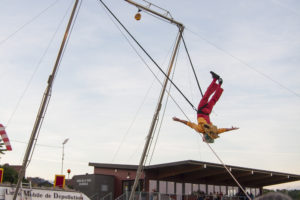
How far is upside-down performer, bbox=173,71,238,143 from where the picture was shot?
641 inches

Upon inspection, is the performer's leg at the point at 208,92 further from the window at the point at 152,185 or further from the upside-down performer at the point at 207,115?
the window at the point at 152,185

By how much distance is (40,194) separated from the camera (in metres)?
16.7

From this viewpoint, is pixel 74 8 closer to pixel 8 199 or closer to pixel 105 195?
pixel 8 199

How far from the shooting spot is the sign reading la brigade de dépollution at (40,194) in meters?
15.6

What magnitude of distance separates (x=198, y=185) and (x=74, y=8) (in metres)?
25.0

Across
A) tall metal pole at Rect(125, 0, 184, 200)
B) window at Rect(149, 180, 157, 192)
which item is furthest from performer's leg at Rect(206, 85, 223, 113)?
window at Rect(149, 180, 157, 192)

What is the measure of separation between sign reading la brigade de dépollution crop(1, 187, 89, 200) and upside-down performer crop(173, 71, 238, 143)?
6577 millimetres

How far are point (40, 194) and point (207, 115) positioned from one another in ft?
29.0

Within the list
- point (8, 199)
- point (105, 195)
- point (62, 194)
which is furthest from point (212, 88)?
point (105, 195)

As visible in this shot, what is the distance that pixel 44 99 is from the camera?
47.9 feet

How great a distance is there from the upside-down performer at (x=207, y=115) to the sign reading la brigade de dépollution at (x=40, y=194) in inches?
259

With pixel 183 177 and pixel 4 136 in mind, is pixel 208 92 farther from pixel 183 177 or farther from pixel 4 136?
pixel 183 177

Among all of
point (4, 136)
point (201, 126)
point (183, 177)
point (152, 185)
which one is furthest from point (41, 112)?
point (183, 177)

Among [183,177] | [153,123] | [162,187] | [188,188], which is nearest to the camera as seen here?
[153,123]
